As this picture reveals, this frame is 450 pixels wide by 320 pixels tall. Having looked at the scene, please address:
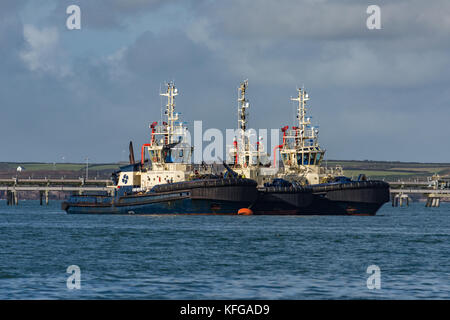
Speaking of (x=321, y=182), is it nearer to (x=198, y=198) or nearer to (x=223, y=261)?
(x=198, y=198)

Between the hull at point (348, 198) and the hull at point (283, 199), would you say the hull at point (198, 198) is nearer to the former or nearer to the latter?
the hull at point (283, 199)

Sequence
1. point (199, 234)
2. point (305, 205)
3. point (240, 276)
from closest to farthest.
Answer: point (240, 276) < point (199, 234) < point (305, 205)

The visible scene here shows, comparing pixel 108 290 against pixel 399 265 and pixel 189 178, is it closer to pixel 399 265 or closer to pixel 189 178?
pixel 399 265

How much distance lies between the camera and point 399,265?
43.9 m

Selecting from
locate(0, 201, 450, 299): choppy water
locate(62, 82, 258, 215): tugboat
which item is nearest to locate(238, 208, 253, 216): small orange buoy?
locate(62, 82, 258, 215): tugboat

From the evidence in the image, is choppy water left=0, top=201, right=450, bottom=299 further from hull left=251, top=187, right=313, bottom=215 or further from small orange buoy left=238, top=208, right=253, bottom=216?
hull left=251, top=187, right=313, bottom=215

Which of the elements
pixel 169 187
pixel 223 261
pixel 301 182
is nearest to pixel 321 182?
pixel 301 182

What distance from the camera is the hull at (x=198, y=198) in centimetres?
8900

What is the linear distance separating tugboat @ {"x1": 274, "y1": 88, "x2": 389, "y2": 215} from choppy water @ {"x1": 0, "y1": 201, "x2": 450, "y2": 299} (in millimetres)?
18942

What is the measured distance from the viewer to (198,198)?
8919 centimetres

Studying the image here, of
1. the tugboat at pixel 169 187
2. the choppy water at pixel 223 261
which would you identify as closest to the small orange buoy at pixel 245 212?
the tugboat at pixel 169 187

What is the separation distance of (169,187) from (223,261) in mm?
46062
